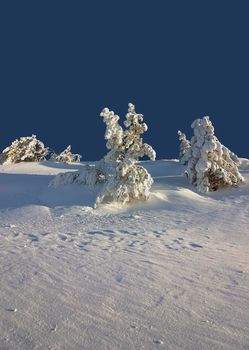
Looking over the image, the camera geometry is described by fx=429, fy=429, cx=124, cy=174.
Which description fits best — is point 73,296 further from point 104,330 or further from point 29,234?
point 29,234

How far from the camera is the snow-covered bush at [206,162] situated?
1453 centimetres

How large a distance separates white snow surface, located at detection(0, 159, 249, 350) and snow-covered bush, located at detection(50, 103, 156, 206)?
0.49m

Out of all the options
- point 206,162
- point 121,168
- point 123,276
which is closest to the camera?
point 123,276

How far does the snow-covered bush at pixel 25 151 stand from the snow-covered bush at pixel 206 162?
13.7 m

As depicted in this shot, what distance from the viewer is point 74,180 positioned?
557 inches

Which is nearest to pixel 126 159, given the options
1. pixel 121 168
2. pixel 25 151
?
pixel 121 168

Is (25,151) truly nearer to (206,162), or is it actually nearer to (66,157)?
(66,157)

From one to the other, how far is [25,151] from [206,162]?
15.7m

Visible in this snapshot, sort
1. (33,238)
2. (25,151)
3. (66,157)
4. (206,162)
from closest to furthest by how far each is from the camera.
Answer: (33,238), (206,162), (25,151), (66,157)

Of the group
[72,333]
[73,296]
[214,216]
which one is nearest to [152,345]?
[72,333]

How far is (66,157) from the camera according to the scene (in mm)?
30797

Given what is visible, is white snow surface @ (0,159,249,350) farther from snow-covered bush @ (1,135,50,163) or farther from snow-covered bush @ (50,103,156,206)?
snow-covered bush @ (1,135,50,163)

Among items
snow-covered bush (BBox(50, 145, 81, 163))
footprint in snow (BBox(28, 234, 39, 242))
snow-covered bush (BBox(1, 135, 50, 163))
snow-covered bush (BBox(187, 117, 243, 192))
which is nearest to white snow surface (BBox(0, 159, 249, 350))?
footprint in snow (BBox(28, 234, 39, 242))

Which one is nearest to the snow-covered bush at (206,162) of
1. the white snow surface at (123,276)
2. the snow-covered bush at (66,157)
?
the white snow surface at (123,276)
